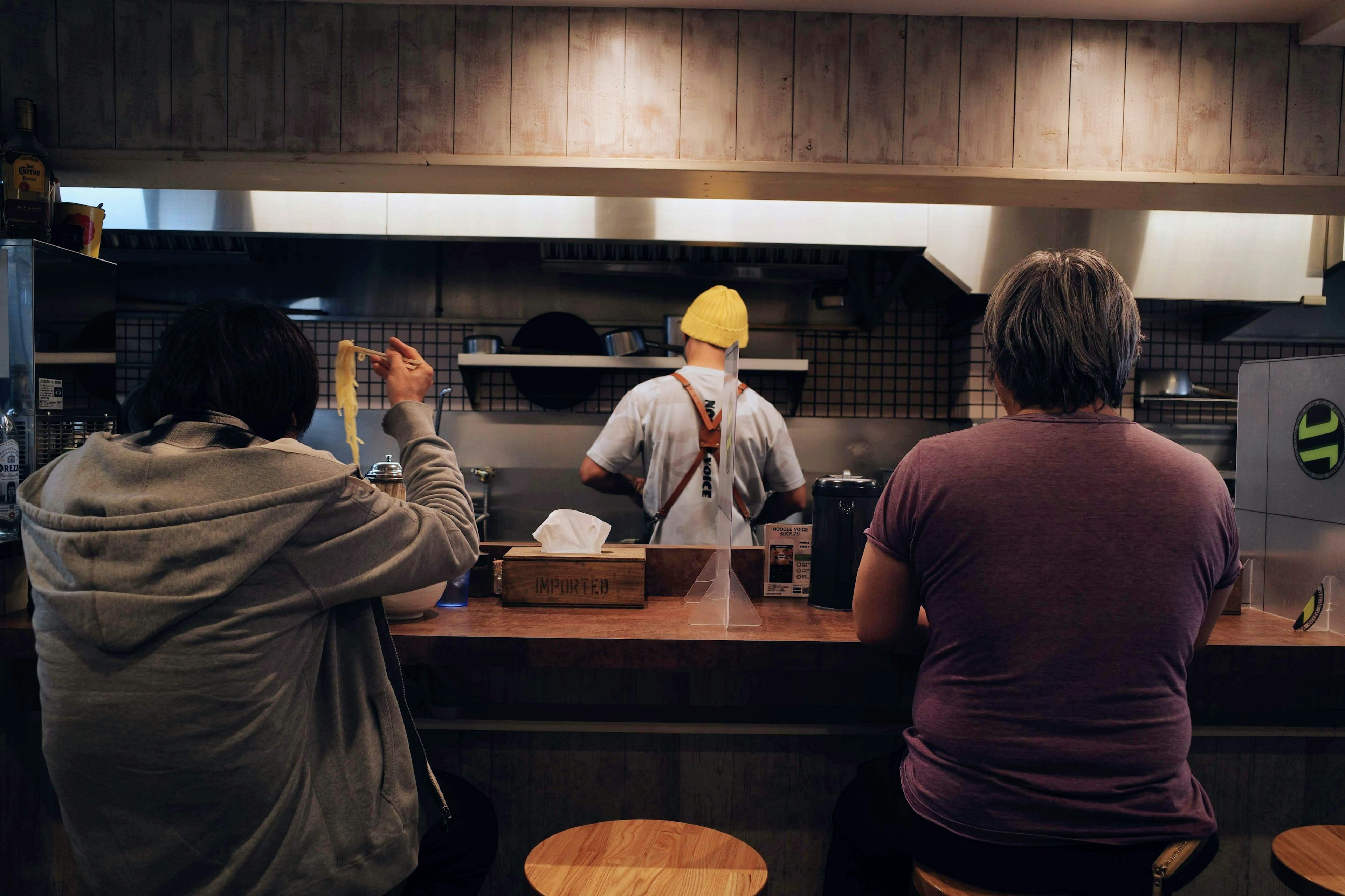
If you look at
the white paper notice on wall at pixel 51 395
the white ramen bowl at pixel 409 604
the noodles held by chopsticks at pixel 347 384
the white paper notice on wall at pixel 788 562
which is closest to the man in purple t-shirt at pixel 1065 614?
the white paper notice on wall at pixel 788 562

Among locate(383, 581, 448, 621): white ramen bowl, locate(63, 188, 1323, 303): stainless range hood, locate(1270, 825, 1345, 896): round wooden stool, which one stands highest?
locate(63, 188, 1323, 303): stainless range hood

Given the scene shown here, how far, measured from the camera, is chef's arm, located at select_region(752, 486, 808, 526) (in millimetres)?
3223

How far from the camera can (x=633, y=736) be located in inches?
78.1

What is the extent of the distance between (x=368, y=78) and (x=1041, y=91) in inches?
87.3

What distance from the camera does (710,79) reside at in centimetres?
279

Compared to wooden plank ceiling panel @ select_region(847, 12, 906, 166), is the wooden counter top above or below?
below

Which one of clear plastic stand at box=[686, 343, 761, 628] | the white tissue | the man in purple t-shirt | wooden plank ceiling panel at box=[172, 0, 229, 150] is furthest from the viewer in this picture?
wooden plank ceiling panel at box=[172, 0, 229, 150]

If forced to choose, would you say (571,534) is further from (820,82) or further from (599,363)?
(599,363)

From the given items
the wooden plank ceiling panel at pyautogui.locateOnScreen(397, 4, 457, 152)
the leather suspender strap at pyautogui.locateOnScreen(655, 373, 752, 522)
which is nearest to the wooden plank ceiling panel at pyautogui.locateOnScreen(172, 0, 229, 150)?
the wooden plank ceiling panel at pyautogui.locateOnScreen(397, 4, 457, 152)

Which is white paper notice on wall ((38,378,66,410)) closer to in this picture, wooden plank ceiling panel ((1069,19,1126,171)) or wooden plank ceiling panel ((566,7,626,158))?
wooden plank ceiling panel ((566,7,626,158))

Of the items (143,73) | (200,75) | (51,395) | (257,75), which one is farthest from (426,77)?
(51,395)

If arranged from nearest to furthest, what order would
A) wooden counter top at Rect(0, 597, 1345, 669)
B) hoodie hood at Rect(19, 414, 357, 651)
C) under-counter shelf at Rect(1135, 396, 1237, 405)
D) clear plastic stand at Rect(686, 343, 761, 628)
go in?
hoodie hood at Rect(19, 414, 357, 651) → wooden counter top at Rect(0, 597, 1345, 669) → clear plastic stand at Rect(686, 343, 761, 628) → under-counter shelf at Rect(1135, 396, 1237, 405)

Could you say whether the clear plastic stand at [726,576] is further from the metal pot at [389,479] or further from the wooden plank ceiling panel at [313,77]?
the wooden plank ceiling panel at [313,77]

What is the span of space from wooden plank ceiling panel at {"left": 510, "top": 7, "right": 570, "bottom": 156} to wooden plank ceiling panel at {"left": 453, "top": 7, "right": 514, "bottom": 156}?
25 mm
